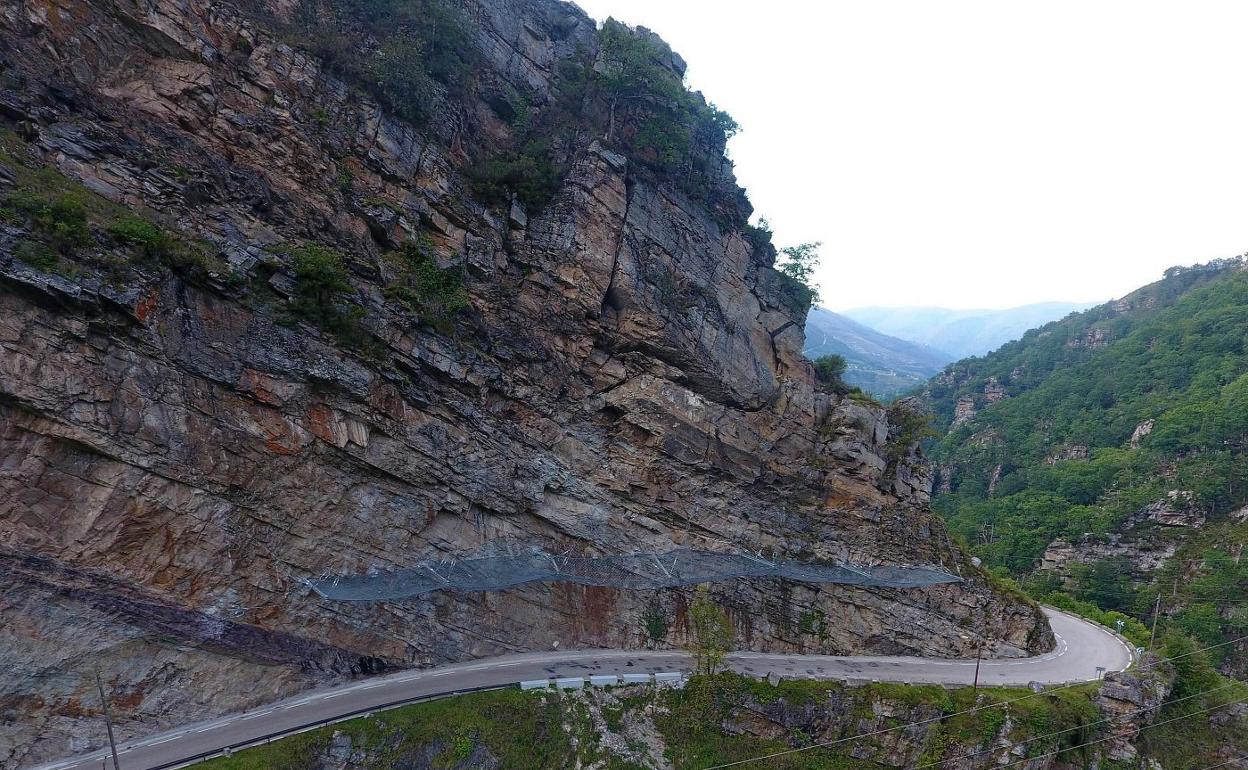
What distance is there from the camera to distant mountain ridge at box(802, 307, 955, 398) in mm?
136125

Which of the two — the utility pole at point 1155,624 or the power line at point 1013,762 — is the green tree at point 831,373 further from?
the utility pole at point 1155,624

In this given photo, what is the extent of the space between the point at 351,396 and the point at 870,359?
172481 mm

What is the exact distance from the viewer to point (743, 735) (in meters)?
21.4

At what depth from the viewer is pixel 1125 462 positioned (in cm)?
4681

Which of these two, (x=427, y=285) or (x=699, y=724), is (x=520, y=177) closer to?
(x=427, y=285)

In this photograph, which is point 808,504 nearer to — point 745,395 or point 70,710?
point 745,395

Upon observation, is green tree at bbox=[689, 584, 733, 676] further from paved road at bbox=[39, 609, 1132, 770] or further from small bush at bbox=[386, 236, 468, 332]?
small bush at bbox=[386, 236, 468, 332]

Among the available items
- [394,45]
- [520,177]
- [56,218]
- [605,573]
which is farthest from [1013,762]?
[394,45]

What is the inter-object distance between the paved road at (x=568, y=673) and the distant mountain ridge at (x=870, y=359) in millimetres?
94351

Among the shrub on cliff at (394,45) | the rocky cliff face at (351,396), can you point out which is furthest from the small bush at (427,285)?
the shrub on cliff at (394,45)

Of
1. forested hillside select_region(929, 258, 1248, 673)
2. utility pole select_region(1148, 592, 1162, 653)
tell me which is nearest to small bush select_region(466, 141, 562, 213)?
utility pole select_region(1148, 592, 1162, 653)

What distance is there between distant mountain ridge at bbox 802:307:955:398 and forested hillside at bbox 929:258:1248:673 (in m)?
48.1

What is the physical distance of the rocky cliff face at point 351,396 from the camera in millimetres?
15531

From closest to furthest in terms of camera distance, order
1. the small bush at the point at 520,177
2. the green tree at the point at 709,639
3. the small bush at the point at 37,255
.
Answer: the small bush at the point at 37,255, the green tree at the point at 709,639, the small bush at the point at 520,177
